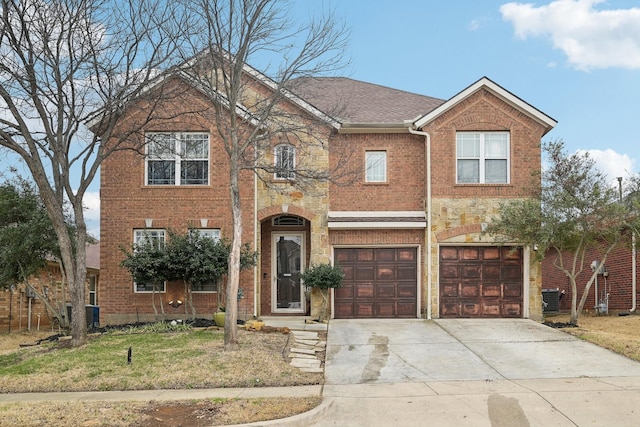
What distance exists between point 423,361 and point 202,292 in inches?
287

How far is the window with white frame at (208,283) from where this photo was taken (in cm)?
1739

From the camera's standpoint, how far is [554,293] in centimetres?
2244

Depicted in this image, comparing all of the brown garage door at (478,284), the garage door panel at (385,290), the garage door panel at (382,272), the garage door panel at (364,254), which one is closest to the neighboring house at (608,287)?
the brown garage door at (478,284)

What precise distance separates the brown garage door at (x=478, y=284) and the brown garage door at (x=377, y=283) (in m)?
0.90

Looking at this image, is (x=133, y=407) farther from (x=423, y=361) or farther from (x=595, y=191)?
(x=595, y=191)

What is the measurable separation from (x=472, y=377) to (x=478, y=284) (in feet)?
22.9

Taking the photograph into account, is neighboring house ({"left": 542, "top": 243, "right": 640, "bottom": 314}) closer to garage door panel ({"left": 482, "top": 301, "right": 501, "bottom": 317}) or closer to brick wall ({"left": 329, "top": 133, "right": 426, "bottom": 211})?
garage door panel ({"left": 482, "top": 301, "right": 501, "bottom": 317})

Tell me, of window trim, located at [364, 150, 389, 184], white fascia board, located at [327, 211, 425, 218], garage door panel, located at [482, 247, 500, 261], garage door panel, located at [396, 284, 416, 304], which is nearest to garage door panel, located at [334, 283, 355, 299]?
garage door panel, located at [396, 284, 416, 304]

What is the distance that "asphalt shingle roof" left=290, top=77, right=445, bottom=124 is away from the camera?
18.3 meters

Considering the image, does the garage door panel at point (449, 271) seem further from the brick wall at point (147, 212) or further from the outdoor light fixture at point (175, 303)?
the outdoor light fixture at point (175, 303)

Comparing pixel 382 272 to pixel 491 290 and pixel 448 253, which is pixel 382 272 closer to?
pixel 448 253

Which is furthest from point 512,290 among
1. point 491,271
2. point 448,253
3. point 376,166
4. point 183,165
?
point 183,165

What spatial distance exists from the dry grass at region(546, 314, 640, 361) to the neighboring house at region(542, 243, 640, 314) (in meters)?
1.55

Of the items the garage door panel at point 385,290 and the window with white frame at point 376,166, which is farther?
the window with white frame at point 376,166
